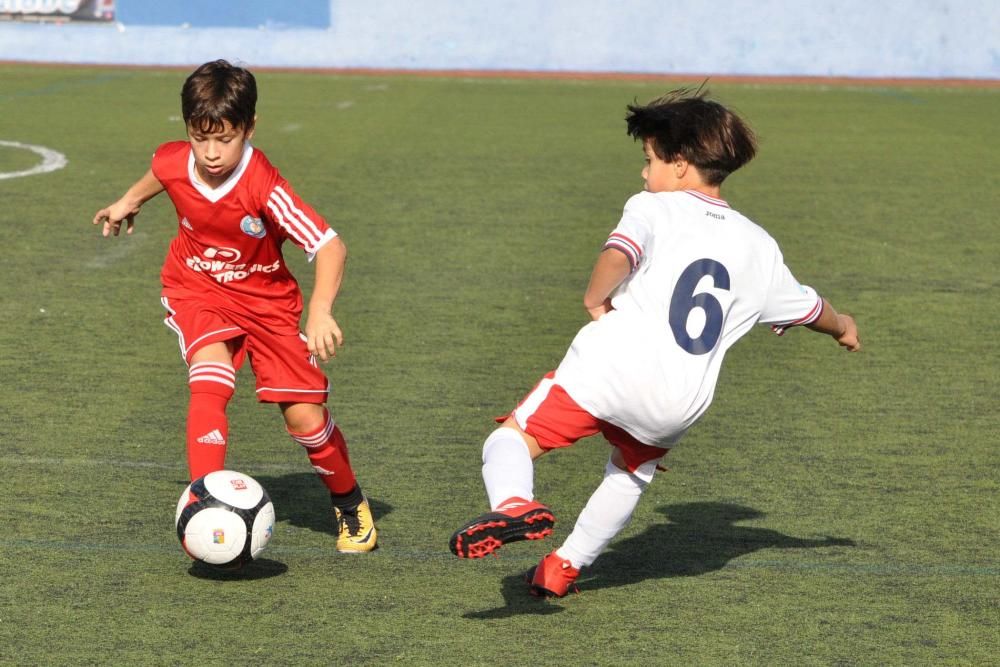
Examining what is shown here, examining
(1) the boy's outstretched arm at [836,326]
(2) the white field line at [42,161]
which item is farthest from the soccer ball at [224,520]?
(2) the white field line at [42,161]

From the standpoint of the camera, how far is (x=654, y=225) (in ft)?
12.7

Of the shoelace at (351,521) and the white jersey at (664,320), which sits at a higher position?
the white jersey at (664,320)

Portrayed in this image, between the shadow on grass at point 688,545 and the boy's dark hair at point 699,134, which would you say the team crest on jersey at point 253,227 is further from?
the shadow on grass at point 688,545

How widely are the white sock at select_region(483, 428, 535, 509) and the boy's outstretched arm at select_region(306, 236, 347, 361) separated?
0.53 meters

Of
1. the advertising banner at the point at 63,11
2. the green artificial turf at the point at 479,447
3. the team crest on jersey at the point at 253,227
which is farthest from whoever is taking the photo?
the advertising banner at the point at 63,11

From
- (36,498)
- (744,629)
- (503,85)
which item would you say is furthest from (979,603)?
(503,85)

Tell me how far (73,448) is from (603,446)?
1.97 meters

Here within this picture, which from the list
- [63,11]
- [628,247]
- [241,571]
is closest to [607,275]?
[628,247]

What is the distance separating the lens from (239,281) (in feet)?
14.9

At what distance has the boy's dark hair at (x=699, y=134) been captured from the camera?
13.0ft

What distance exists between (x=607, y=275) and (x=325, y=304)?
2.85 feet

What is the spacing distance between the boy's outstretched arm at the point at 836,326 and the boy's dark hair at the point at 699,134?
490 millimetres

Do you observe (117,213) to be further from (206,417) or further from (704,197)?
(704,197)

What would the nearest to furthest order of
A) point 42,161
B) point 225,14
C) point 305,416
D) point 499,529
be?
point 499,529
point 305,416
point 42,161
point 225,14
